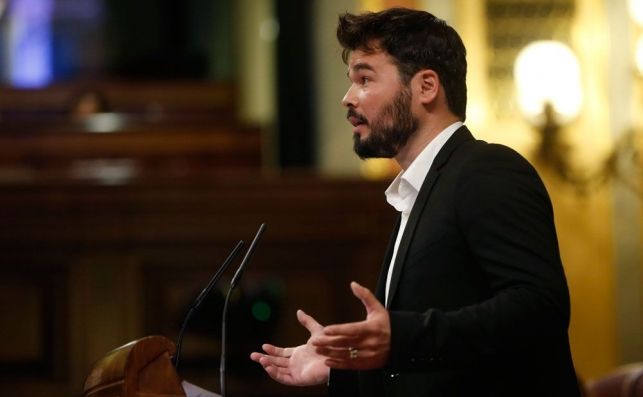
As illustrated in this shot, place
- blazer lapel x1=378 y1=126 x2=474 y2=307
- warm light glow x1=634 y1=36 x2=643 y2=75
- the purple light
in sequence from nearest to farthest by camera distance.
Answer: blazer lapel x1=378 y1=126 x2=474 y2=307, warm light glow x1=634 y1=36 x2=643 y2=75, the purple light

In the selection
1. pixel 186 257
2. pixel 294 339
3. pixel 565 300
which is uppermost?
pixel 565 300

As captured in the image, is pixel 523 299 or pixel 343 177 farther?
pixel 343 177

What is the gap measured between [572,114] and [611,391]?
8.64ft

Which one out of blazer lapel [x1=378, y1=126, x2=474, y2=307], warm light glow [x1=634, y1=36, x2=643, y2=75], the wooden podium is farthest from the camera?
warm light glow [x1=634, y1=36, x2=643, y2=75]

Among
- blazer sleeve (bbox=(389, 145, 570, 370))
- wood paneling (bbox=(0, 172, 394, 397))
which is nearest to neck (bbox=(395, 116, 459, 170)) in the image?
blazer sleeve (bbox=(389, 145, 570, 370))

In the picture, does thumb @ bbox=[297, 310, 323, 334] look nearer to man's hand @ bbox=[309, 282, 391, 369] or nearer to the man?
the man

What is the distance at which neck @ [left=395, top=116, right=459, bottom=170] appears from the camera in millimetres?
1929

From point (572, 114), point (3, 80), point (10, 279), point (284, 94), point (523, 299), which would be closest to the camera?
point (523, 299)

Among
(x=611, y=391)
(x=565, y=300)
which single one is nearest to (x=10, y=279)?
(x=611, y=391)

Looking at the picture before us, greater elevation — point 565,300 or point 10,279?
point 565,300

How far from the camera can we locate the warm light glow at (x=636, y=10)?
621 cm

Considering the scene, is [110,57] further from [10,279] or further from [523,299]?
[523,299]

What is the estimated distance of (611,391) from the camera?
12.2ft

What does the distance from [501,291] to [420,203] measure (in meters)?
0.25
